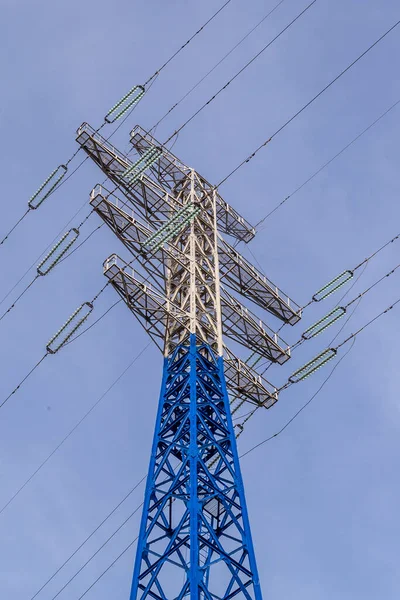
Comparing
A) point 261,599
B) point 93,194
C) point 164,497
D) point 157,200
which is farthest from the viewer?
point 157,200

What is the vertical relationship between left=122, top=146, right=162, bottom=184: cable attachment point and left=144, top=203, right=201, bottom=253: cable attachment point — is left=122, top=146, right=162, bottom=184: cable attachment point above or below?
above

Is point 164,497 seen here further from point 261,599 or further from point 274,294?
point 274,294

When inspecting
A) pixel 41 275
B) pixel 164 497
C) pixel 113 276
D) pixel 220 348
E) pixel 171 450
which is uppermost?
pixel 41 275

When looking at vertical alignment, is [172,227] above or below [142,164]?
below

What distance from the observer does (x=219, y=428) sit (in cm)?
3319

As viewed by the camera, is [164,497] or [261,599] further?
[164,497]

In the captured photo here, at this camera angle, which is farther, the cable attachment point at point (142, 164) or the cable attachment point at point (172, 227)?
the cable attachment point at point (142, 164)

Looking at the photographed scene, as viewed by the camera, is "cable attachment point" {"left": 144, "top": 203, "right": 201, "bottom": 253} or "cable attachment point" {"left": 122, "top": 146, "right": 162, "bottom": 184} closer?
"cable attachment point" {"left": 144, "top": 203, "right": 201, "bottom": 253}

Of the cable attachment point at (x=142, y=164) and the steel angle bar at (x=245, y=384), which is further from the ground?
the cable attachment point at (x=142, y=164)

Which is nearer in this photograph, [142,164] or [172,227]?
[172,227]

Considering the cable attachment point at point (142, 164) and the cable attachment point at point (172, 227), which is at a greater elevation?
the cable attachment point at point (142, 164)

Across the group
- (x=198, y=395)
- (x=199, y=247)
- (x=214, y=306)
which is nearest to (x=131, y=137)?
(x=199, y=247)

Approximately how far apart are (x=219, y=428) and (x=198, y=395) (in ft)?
5.18

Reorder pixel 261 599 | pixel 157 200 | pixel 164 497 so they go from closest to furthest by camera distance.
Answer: pixel 261 599 < pixel 164 497 < pixel 157 200
